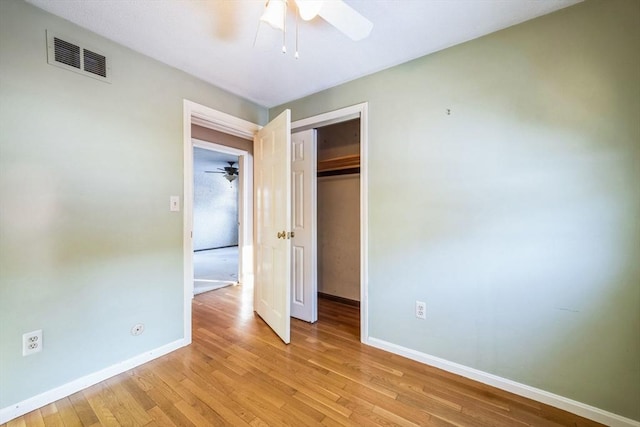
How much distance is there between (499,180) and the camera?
169 cm

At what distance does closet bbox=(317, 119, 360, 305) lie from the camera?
3152 mm

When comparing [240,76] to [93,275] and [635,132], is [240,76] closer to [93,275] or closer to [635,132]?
[93,275]

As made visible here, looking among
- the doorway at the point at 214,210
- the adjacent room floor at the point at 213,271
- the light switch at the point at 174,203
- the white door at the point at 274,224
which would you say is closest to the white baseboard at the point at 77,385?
the white door at the point at 274,224

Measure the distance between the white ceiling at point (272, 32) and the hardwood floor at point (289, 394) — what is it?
90.6 inches

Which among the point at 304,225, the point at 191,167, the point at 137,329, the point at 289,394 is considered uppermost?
the point at 191,167

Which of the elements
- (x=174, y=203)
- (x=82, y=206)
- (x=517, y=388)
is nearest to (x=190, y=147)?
(x=174, y=203)

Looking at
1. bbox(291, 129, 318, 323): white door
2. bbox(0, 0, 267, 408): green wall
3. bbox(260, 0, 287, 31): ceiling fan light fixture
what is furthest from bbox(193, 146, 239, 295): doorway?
bbox(260, 0, 287, 31): ceiling fan light fixture

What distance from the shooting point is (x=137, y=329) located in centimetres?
195

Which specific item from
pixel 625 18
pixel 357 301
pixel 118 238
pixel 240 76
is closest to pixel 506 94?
pixel 625 18

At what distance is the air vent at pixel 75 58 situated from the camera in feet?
5.18

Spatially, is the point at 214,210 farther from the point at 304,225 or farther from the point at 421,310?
the point at 421,310

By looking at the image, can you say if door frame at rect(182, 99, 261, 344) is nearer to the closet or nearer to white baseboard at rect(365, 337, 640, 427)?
the closet

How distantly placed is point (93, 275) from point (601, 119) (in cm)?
325

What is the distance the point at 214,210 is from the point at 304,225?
6.27 metres
